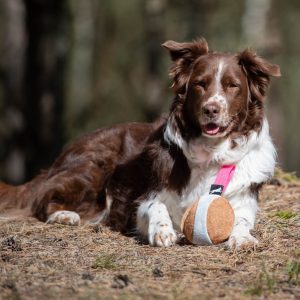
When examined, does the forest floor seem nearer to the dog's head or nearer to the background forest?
the dog's head

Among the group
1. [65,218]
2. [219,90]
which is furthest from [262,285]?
[65,218]

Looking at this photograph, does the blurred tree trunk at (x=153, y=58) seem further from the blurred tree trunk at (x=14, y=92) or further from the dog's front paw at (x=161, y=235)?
the dog's front paw at (x=161, y=235)

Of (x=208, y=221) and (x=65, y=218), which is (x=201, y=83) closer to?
(x=208, y=221)

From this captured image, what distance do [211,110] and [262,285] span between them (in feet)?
6.36

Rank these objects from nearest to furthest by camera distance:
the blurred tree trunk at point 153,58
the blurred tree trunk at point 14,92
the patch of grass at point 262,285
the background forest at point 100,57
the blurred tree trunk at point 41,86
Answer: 1. the patch of grass at point 262,285
2. the blurred tree trunk at point 14,92
3. the background forest at point 100,57
4. the blurred tree trunk at point 41,86
5. the blurred tree trunk at point 153,58

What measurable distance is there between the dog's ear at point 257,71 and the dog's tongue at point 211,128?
506 millimetres

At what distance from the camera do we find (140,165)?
7363 millimetres

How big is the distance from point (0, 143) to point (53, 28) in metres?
3.53

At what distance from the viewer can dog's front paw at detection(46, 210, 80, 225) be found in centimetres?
727

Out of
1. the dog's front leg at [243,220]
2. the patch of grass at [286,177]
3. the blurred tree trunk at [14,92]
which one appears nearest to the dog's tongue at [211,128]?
the dog's front leg at [243,220]

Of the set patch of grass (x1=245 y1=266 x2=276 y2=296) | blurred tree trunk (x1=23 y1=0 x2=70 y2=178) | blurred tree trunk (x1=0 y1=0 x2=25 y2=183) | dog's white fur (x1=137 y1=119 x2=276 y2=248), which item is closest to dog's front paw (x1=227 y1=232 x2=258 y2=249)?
dog's white fur (x1=137 y1=119 x2=276 y2=248)

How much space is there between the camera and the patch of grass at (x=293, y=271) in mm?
4820

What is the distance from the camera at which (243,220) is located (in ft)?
21.0

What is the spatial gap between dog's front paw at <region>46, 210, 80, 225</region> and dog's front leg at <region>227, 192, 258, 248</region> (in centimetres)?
161
